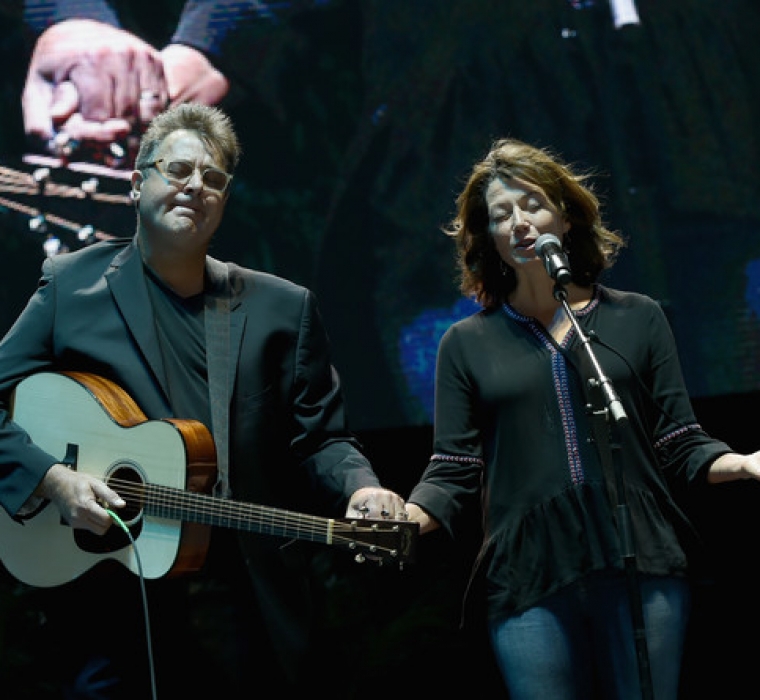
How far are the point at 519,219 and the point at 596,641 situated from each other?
1.13 m

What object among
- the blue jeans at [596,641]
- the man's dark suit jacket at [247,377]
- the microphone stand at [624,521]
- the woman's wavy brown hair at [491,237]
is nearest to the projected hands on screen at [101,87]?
the man's dark suit jacket at [247,377]

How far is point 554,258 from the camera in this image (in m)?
2.82

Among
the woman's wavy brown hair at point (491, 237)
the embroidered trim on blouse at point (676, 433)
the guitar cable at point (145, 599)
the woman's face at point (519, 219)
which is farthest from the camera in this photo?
the woman's wavy brown hair at point (491, 237)

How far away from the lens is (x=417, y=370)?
465 centimetres

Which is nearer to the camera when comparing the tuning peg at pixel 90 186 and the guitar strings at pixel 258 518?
the guitar strings at pixel 258 518

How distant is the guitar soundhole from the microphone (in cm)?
117

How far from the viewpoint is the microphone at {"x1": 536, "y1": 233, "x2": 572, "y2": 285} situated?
2768 mm

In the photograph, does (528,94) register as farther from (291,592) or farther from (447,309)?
(291,592)

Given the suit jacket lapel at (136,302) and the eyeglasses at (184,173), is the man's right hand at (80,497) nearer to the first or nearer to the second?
the suit jacket lapel at (136,302)

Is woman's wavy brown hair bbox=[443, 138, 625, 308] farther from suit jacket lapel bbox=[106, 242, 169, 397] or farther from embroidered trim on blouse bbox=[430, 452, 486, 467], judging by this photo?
suit jacket lapel bbox=[106, 242, 169, 397]

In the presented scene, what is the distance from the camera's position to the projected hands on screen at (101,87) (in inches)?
187

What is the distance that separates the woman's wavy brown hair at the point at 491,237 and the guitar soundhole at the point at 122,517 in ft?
3.60

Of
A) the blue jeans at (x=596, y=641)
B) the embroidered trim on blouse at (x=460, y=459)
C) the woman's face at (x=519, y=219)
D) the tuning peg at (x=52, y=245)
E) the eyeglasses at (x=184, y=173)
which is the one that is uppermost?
the tuning peg at (x=52, y=245)

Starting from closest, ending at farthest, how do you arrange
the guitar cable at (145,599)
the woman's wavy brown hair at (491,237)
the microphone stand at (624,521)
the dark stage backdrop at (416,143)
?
the microphone stand at (624,521) < the guitar cable at (145,599) < the woman's wavy brown hair at (491,237) < the dark stage backdrop at (416,143)
